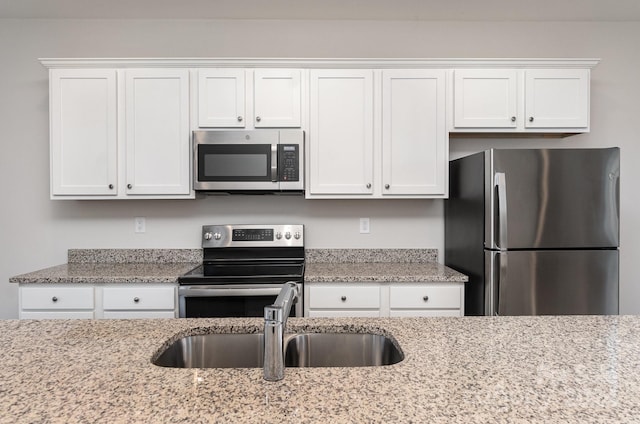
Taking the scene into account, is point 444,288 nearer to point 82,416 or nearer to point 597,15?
point 82,416

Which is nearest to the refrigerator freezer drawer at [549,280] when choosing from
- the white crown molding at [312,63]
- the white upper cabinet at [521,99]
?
the white upper cabinet at [521,99]

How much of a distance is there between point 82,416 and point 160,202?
2381mm

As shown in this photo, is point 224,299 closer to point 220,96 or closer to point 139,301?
point 139,301

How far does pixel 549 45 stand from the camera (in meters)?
2.96

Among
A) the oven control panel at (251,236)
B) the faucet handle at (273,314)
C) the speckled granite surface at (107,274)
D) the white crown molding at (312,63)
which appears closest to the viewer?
the faucet handle at (273,314)

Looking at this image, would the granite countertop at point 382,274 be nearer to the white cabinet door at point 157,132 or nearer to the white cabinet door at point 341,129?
the white cabinet door at point 341,129

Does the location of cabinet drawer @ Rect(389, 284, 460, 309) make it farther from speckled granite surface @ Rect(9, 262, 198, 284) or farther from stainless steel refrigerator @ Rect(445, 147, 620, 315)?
speckled granite surface @ Rect(9, 262, 198, 284)

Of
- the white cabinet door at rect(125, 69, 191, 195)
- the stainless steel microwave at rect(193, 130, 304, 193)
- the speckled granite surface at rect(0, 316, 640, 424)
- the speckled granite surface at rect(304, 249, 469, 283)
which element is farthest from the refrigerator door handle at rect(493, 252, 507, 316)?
the white cabinet door at rect(125, 69, 191, 195)

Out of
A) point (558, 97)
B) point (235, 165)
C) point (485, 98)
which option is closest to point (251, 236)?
point (235, 165)

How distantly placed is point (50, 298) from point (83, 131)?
1.07m

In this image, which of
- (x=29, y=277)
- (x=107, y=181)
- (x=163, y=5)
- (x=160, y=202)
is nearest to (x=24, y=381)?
(x=29, y=277)

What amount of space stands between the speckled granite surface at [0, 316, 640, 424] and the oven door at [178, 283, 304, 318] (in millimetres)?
1098

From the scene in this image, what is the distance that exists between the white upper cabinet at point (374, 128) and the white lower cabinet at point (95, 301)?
45.7 inches

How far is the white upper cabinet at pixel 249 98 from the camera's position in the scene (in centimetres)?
258
